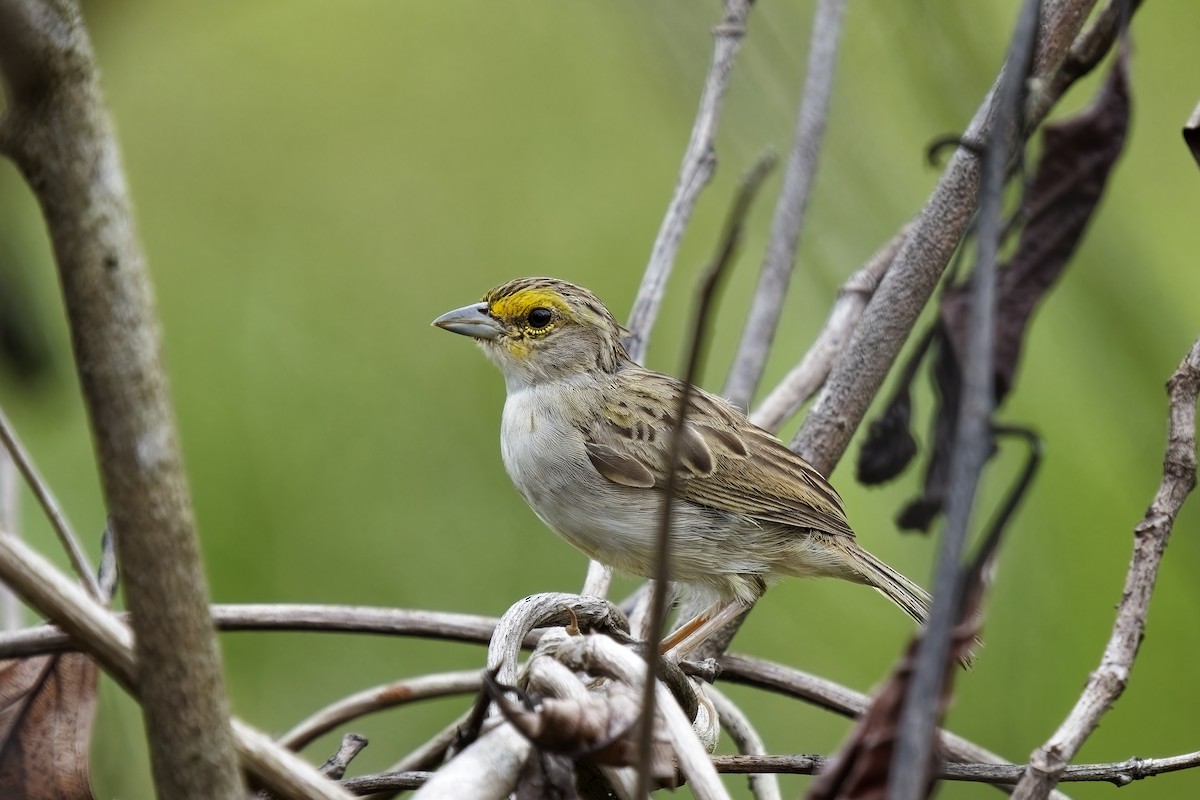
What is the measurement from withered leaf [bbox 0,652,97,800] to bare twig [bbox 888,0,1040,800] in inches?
49.6

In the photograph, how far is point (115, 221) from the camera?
1027 mm

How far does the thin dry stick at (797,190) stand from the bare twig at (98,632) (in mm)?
2365

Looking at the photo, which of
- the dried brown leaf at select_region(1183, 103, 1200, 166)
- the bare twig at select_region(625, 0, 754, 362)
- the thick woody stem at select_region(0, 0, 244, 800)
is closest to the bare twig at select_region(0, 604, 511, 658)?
the thick woody stem at select_region(0, 0, 244, 800)

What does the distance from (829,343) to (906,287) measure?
1.92ft

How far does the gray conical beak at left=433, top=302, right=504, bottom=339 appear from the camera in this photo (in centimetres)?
415

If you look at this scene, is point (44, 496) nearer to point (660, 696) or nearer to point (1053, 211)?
point (660, 696)

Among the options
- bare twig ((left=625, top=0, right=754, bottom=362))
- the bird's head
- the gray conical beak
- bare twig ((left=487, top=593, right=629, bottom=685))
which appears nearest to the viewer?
bare twig ((left=487, top=593, right=629, bottom=685))

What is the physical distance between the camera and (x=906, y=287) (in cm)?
287

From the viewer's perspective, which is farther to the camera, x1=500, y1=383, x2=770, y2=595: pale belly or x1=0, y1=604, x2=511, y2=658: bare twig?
x1=500, y1=383, x2=770, y2=595: pale belly

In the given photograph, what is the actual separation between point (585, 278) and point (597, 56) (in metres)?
1.49

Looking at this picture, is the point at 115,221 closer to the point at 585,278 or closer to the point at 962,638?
the point at 962,638

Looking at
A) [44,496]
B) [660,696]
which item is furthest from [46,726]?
[660,696]

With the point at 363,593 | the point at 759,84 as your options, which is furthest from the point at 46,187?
the point at 363,593

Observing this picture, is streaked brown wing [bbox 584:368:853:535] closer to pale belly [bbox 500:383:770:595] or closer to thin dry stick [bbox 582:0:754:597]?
pale belly [bbox 500:383:770:595]
